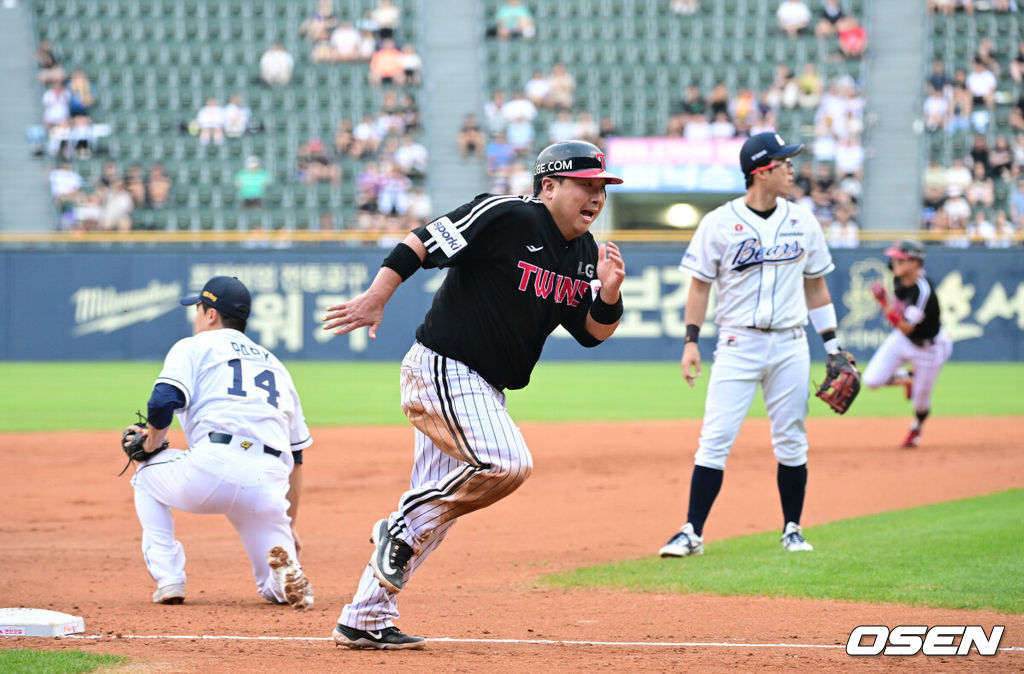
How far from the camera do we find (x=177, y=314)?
2202cm

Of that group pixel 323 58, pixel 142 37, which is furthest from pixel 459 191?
pixel 142 37

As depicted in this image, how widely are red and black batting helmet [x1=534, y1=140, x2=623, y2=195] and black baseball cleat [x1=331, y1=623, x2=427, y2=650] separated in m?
1.79

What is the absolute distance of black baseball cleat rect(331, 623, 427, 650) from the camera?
448cm

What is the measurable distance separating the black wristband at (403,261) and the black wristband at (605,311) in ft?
2.51

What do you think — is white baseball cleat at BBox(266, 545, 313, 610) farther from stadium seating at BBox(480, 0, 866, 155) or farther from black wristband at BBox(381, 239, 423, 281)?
stadium seating at BBox(480, 0, 866, 155)

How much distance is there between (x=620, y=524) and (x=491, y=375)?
396 centimetres

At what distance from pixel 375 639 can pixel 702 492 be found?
2.71 meters

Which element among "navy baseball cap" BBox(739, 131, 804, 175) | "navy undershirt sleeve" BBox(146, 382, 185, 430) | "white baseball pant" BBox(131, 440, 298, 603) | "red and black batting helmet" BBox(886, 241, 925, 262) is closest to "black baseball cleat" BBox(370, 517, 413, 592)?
"white baseball pant" BBox(131, 440, 298, 603)

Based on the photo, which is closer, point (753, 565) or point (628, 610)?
point (628, 610)

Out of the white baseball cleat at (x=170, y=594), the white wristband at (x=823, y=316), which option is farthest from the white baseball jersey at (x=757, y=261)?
the white baseball cleat at (x=170, y=594)

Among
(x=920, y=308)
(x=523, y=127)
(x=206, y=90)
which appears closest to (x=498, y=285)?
(x=920, y=308)

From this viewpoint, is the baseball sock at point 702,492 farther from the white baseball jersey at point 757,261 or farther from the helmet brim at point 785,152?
the helmet brim at point 785,152

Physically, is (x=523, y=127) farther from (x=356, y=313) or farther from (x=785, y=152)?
(x=356, y=313)

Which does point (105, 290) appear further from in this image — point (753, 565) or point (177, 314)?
point (753, 565)
